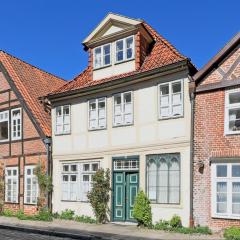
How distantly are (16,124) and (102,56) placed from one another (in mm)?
6536

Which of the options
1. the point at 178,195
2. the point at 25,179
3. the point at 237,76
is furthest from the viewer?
the point at 25,179

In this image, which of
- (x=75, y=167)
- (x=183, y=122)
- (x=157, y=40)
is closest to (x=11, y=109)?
(x=75, y=167)

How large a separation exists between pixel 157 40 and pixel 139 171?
6096 millimetres

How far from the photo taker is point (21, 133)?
934 inches

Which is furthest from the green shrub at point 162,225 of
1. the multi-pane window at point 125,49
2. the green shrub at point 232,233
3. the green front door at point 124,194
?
the multi-pane window at point 125,49

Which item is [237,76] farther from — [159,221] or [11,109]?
[11,109]

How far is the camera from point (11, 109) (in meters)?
24.4

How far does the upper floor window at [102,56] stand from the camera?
20891 mm

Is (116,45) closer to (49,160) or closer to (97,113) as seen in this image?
(97,113)

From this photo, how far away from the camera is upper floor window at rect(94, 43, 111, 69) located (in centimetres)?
2089

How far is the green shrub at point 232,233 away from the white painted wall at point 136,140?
6.36ft

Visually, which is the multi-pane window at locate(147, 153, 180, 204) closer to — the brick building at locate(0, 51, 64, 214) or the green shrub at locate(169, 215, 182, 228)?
the green shrub at locate(169, 215, 182, 228)

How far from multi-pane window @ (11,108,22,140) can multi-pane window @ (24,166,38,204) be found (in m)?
1.97

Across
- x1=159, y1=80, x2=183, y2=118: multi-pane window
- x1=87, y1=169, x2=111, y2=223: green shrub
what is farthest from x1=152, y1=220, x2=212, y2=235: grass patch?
x1=159, y1=80, x2=183, y2=118: multi-pane window
